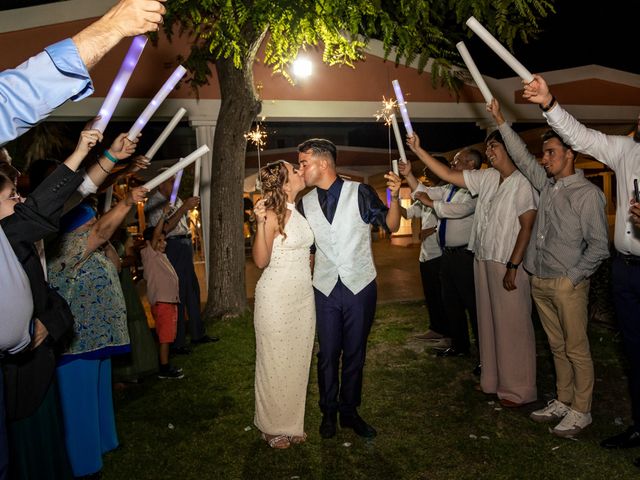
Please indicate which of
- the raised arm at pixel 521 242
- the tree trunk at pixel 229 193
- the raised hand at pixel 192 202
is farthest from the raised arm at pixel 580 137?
the tree trunk at pixel 229 193

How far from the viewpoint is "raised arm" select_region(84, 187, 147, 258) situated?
10.6 feet

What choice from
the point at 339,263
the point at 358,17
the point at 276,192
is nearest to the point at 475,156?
the point at 358,17

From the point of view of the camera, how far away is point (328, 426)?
4.26 meters

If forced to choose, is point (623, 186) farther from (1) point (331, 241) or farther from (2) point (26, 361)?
(2) point (26, 361)

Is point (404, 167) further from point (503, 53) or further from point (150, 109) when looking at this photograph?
point (150, 109)

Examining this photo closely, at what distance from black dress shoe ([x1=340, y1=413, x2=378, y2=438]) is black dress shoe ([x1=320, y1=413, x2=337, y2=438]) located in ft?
0.36

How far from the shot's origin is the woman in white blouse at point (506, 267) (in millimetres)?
4535

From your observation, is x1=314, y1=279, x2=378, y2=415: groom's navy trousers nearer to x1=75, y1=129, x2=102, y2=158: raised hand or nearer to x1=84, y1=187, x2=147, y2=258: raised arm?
x1=84, y1=187, x2=147, y2=258: raised arm

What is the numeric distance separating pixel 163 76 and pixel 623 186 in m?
8.29

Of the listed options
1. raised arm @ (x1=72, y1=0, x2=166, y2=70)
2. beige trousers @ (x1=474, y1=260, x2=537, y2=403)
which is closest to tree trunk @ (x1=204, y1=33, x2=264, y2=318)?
beige trousers @ (x1=474, y1=260, x2=537, y2=403)

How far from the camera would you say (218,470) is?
3857 mm

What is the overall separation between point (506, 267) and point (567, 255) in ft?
2.11

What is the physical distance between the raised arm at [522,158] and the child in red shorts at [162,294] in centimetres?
378

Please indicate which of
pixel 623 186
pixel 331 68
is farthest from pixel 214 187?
pixel 623 186
